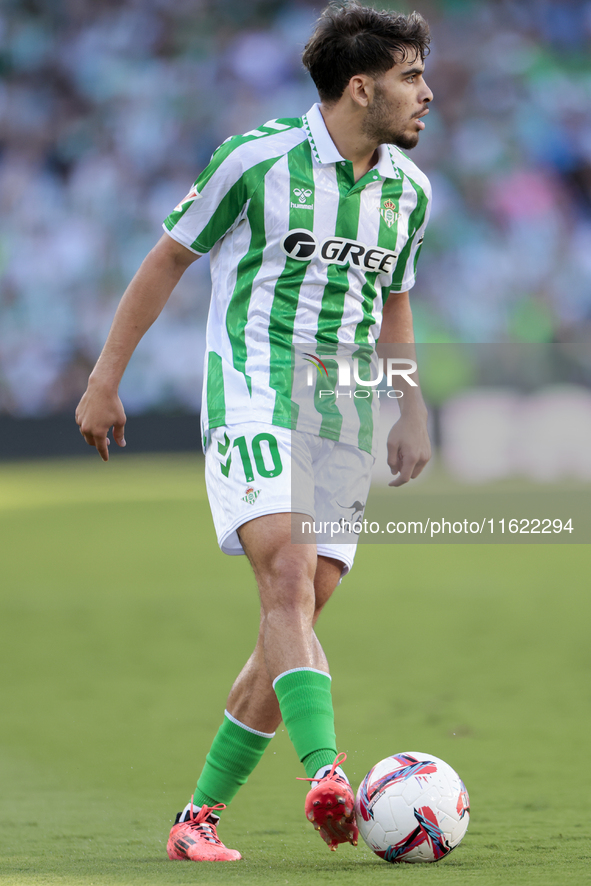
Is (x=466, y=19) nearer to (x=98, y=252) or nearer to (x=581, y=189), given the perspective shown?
(x=581, y=189)

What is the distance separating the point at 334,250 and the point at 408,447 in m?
0.62

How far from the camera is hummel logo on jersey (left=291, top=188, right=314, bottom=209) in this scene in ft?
8.83

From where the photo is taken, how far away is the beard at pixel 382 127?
107 inches

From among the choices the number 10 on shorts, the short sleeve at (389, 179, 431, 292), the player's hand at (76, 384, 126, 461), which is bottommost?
the number 10 on shorts

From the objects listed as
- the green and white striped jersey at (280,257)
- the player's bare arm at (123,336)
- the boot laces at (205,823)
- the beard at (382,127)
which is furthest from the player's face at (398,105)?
the boot laces at (205,823)

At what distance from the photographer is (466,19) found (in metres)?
16.4

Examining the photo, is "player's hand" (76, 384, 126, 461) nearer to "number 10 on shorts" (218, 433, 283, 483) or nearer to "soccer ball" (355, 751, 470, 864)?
"number 10 on shorts" (218, 433, 283, 483)

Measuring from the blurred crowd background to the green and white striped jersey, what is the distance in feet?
40.2

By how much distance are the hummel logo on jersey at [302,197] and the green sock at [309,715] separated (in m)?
1.11

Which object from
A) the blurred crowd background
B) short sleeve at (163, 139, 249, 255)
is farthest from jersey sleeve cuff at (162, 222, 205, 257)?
the blurred crowd background

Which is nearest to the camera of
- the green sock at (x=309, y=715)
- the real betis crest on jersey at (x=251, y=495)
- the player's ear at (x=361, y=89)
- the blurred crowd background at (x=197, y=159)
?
the green sock at (x=309, y=715)

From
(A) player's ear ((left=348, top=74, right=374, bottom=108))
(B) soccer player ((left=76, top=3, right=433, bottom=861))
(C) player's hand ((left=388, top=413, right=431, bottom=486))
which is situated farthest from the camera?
(C) player's hand ((left=388, top=413, right=431, bottom=486))

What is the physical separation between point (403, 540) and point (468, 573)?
97.6 inches

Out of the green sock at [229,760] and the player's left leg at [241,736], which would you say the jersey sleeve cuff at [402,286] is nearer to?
the player's left leg at [241,736]
